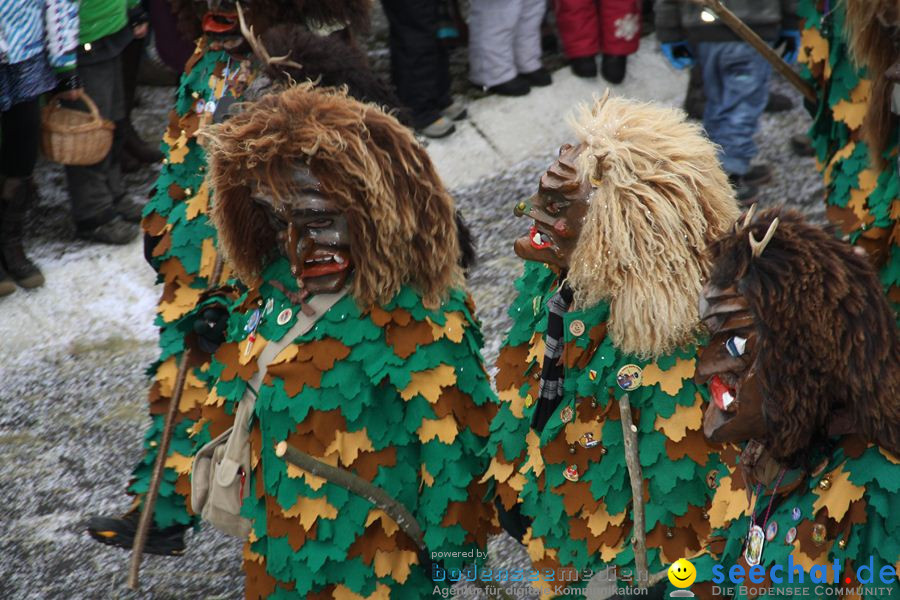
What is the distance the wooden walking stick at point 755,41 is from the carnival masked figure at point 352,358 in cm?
166

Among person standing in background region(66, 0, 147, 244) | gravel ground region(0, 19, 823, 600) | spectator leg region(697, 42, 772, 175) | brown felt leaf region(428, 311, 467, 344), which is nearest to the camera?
brown felt leaf region(428, 311, 467, 344)

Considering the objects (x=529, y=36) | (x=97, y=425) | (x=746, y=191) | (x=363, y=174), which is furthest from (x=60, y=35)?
(x=746, y=191)

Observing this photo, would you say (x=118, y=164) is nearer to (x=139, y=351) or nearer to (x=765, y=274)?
(x=139, y=351)

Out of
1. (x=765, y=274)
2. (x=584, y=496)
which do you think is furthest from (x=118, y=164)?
(x=765, y=274)

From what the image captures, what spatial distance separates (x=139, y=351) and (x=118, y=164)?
1390 millimetres

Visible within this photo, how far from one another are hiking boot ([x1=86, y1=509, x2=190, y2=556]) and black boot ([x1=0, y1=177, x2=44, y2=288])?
2494mm

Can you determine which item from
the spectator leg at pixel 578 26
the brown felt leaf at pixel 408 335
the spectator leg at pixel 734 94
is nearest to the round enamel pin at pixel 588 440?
the brown felt leaf at pixel 408 335

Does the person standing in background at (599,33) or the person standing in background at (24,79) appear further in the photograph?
the person standing in background at (599,33)

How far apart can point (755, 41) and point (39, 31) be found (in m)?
3.64

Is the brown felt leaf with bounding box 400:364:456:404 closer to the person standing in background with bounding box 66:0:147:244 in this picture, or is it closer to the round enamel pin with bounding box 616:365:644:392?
the round enamel pin with bounding box 616:365:644:392

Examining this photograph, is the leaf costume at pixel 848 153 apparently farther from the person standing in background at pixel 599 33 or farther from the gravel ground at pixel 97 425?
the person standing in background at pixel 599 33

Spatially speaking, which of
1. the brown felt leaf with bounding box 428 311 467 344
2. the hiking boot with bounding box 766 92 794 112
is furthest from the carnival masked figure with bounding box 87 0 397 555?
the hiking boot with bounding box 766 92 794 112

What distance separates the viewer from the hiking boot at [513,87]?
849 centimetres

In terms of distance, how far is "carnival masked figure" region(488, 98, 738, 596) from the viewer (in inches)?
141
